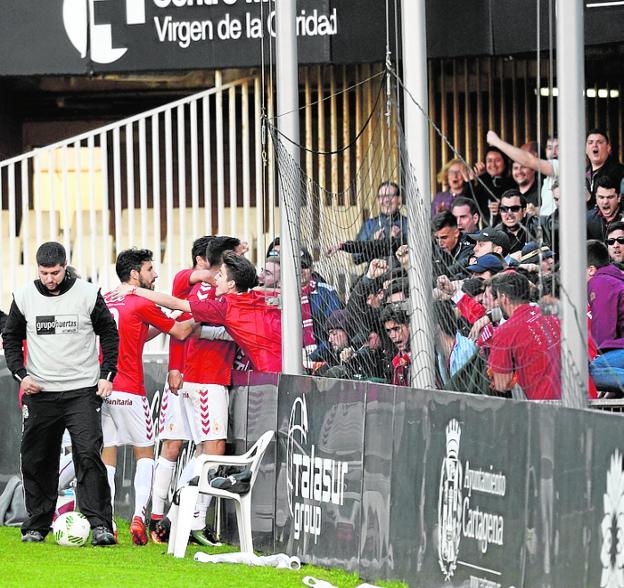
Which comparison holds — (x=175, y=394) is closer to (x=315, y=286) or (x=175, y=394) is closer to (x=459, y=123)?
(x=315, y=286)

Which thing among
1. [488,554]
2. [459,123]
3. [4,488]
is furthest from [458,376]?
[459,123]

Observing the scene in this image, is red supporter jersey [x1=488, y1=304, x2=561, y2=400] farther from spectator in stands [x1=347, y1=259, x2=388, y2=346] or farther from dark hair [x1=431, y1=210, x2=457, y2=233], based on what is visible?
dark hair [x1=431, y1=210, x2=457, y2=233]

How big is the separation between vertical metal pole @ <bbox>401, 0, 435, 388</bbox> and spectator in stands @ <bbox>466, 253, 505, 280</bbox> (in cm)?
75

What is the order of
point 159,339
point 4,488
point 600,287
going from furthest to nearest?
point 159,339 < point 4,488 < point 600,287

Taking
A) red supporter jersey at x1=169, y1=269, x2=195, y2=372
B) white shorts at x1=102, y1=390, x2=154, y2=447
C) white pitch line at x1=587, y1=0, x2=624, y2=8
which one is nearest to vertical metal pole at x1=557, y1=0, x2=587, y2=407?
red supporter jersey at x1=169, y1=269, x2=195, y2=372

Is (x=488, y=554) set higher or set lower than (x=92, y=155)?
lower

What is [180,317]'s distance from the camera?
39.6 feet

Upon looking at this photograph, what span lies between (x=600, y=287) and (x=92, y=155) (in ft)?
26.4

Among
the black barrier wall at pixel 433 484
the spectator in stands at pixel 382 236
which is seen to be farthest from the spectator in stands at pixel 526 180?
the black barrier wall at pixel 433 484

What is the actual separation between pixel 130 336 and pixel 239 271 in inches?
43.1

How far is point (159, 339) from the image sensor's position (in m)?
15.3

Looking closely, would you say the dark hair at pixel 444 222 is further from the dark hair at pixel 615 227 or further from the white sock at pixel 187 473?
the white sock at pixel 187 473

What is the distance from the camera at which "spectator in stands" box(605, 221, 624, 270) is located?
34.8 feet

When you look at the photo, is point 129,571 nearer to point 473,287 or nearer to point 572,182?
point 473,287
